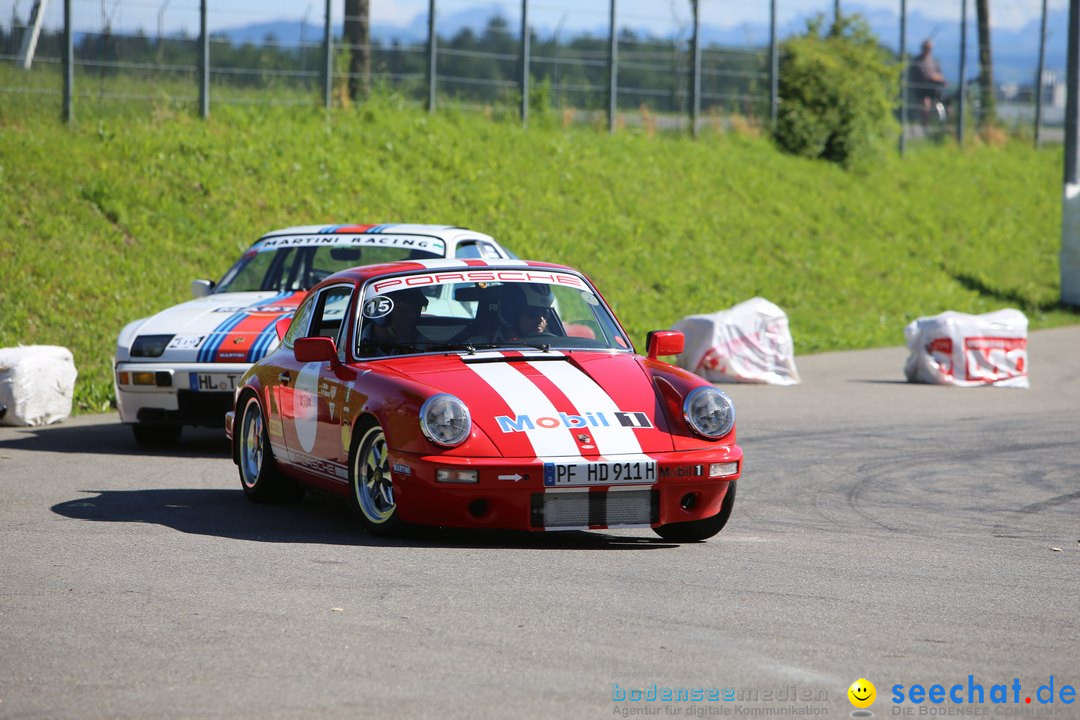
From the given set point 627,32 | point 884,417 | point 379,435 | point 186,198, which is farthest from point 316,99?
point 379,435

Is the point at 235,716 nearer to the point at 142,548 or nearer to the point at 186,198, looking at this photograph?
the point at 142,548

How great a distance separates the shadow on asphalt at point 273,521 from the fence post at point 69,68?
41.8ft

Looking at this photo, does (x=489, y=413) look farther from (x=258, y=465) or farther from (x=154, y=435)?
(x=154, y=435)

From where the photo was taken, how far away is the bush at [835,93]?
32.1 metres

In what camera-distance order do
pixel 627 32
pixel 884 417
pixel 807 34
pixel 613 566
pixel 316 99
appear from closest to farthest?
1. pixel 613 566
2. pixel 884 417
3. pixel 316 99
4. pixel 627 32
5. pixel 807 34

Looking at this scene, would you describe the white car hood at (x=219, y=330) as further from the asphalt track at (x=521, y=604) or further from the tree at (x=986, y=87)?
the tree at (x=986, y=87)

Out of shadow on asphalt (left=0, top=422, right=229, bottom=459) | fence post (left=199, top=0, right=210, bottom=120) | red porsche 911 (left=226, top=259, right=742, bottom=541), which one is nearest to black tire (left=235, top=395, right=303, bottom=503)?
red porsche 911 (left=226, top=259, right=742, bottom=541)

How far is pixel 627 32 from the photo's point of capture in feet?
96.6

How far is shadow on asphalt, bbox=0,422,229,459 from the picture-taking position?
450 inches

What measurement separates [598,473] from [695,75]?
24611 mm

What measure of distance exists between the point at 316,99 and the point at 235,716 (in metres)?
20.5

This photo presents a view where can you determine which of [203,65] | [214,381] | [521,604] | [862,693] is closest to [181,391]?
[214,381]

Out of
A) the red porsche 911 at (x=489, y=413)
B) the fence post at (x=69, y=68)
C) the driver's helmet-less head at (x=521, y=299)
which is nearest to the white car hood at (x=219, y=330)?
the red porsche 911 at (x=489, y=413)

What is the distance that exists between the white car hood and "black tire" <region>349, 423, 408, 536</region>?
3531mm
